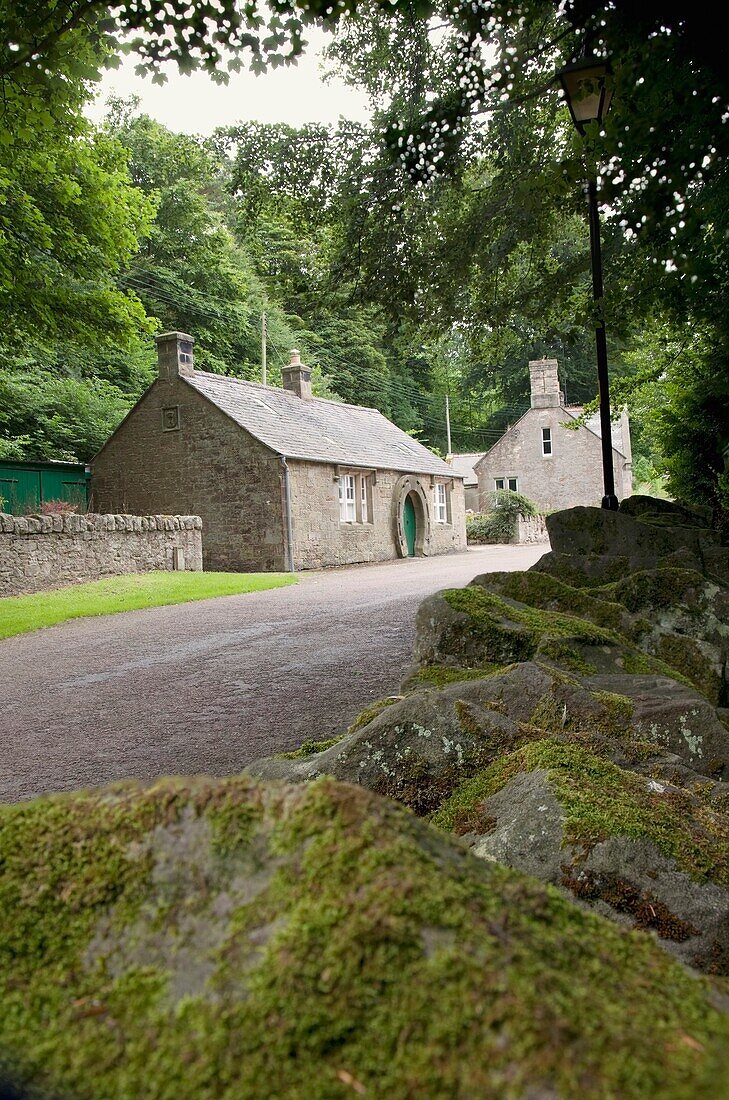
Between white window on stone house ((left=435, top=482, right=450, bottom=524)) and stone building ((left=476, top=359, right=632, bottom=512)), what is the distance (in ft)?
53.6

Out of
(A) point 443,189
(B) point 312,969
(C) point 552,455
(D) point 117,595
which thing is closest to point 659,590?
(B) point 312,969

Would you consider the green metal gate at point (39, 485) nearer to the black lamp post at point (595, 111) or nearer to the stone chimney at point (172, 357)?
the stone chimney at point (172, 357)

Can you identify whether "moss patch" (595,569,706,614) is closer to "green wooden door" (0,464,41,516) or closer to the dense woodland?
the dense woodland

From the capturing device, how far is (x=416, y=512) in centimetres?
3581

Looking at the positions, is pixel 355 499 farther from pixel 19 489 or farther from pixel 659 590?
pixel 659 590

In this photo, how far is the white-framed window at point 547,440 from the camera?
2100 inches

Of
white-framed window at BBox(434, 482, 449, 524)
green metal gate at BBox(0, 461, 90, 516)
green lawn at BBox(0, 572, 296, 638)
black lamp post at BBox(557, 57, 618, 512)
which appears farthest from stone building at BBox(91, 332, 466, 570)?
black lamp post at BBox(557, 57, 618, 512)

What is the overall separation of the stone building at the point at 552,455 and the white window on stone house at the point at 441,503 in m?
16.3

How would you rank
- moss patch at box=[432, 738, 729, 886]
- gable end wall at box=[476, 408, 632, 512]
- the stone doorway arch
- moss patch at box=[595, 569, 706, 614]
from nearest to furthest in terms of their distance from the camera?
moss patch at box=[432, 738, 729, 886] < moss patch at box=[595, 569, 706, 614] < the stone doorway arch < gable end wall at box=[476, 408, 632, 512]

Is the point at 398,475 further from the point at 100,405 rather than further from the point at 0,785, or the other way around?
the point at 0,785

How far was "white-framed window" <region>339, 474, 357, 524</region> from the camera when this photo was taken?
30.3m

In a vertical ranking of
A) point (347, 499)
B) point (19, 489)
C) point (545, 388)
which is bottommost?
point (347, 499)

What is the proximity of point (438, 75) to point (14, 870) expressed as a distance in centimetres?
1240

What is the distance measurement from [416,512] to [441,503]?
8.23 feet
